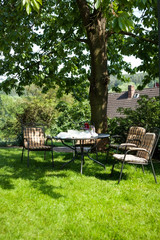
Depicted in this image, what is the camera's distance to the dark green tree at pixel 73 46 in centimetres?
870

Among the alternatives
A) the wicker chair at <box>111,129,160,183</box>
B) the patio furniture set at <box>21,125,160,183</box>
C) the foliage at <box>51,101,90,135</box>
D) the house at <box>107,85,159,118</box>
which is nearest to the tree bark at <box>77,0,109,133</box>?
the patio furniture set at <box>21,125,160,183</box>

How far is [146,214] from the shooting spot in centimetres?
379

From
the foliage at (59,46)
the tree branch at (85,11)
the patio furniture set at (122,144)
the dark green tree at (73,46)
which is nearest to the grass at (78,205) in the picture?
the patio furniture set at (122,144)

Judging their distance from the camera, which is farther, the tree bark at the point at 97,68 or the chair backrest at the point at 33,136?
the tree bark at the point at 97,68

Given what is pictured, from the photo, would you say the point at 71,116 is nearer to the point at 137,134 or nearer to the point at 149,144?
the point at 137,134

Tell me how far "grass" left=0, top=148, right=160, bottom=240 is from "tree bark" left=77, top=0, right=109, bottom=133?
2.91m

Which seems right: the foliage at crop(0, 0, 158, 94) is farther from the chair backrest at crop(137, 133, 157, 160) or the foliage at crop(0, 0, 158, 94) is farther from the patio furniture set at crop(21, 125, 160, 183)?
the chair backrest at crop(137, 133, 157, 160)

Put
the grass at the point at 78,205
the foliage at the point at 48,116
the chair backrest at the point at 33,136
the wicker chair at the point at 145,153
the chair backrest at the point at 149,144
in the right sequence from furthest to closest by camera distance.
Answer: the foliage at the point at 48,116
the chair backrest at the point at 33,136
the chair backrest at the point at 149,144
the wicker chair at the point at 145,153
the grass at the point at 78,205

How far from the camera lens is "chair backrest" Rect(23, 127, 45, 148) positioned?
25.2 ft

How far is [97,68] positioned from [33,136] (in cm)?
A: 324

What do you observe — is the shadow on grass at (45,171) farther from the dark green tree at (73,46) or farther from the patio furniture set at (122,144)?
the dark green tree at (73,46)

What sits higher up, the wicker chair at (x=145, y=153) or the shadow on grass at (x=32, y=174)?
the wicker chair at (x=145, y=153)

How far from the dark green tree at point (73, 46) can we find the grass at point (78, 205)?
11.6 ft

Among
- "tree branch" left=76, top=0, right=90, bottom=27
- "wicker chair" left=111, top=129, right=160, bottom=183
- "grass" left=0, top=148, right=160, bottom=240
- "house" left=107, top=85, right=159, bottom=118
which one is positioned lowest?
"grass" left=0, top=148, right=160, bottom=240
